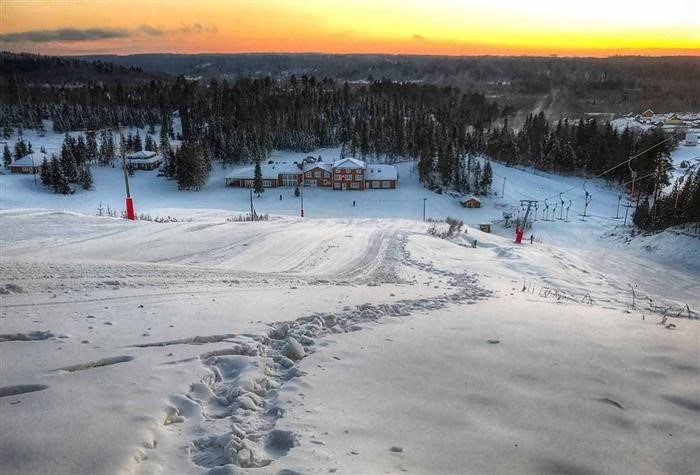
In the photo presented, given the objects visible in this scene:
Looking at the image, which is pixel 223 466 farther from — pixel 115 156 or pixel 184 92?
pixel 184 92

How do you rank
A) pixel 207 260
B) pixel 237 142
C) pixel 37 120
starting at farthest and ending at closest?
Answer: pixel 37 120, pixel 237 142, pixel 207 260

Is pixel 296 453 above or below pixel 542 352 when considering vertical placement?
above

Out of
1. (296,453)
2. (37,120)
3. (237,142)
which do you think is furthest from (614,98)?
(296,453)

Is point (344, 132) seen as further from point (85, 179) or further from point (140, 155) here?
point (85, 179)

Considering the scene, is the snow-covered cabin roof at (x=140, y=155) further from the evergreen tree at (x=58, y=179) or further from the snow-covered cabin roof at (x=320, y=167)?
the snow-covered cabin roof at (x=320, y=167)

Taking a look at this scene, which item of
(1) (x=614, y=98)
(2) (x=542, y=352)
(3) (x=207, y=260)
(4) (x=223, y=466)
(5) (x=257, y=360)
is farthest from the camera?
(1) (x=614, y=98)

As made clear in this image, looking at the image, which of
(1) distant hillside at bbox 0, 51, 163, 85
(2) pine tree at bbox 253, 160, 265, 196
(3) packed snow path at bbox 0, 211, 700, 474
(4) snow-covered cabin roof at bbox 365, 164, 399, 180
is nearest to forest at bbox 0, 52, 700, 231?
(4) snow-covered cabin roof at bbox 365, 164, 399, 180
